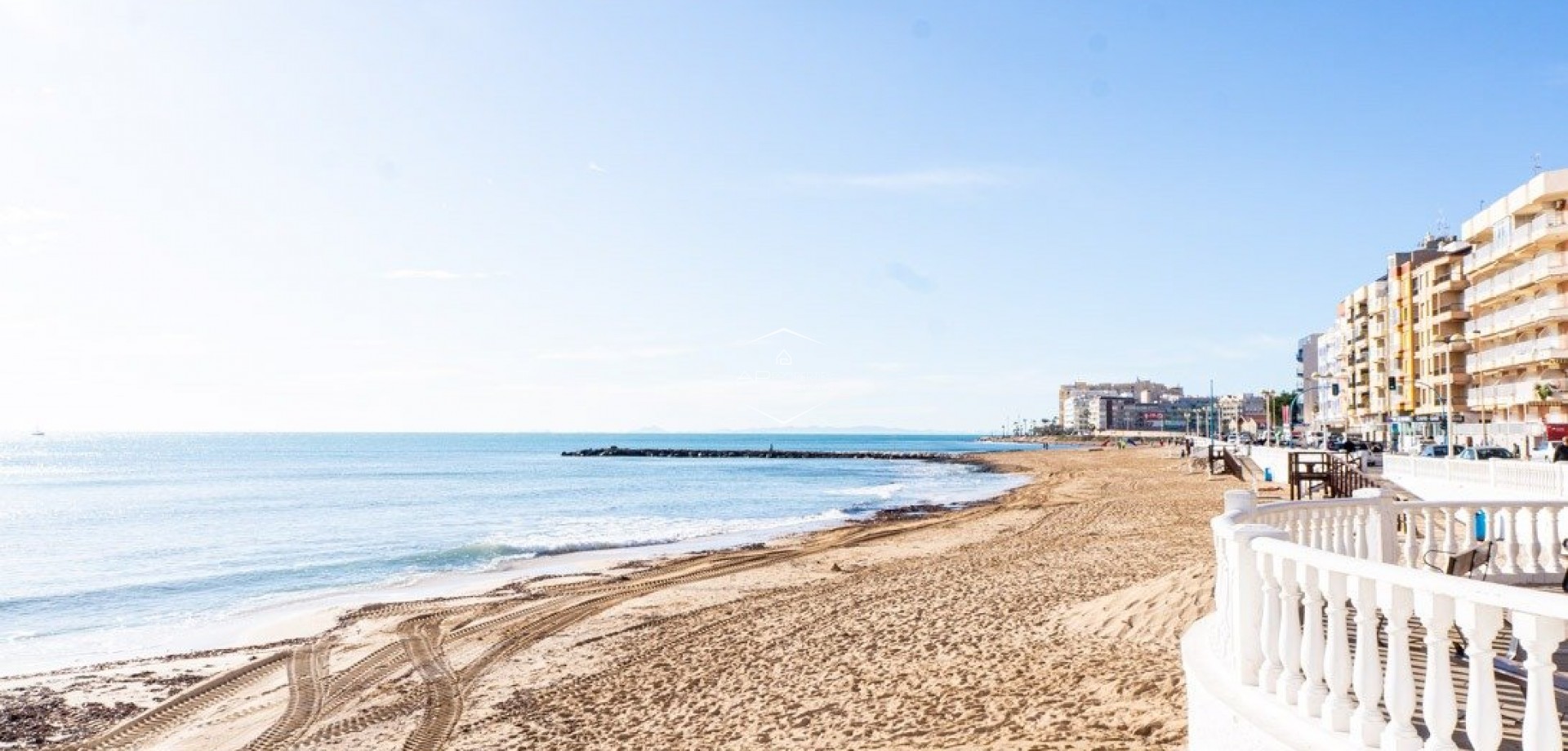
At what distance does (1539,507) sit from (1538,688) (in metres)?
7.01

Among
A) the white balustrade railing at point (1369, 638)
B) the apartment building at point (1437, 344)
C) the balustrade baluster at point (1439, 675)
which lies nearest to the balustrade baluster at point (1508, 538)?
the white balustrade railing at point (1369, 638)

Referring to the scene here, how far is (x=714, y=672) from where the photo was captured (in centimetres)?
1194

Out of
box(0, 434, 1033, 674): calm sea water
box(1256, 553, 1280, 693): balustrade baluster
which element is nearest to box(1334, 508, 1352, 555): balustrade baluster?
box(1256, 553, 1280, 693): balustrade baluster

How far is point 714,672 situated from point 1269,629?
843 centimetres

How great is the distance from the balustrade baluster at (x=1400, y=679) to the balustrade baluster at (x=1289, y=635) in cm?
63

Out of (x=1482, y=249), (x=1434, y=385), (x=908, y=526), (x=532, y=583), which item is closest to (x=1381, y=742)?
(x=532, y=583)

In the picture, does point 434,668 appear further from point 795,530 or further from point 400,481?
point 400,481

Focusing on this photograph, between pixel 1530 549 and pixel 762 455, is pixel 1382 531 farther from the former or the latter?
pixel 762 455

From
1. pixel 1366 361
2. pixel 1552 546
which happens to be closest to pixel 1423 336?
pixel 1366 361

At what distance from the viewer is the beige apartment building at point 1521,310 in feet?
147

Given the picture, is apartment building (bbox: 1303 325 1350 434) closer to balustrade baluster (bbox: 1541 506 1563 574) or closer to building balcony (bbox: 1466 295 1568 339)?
building balcony (bbox: 1466 295 1568 339)

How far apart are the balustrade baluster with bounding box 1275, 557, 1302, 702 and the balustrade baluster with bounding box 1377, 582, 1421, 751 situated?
0.63 meters

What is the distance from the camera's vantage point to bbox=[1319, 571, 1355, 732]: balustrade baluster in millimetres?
3785

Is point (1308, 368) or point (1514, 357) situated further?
point (1308, 368)
